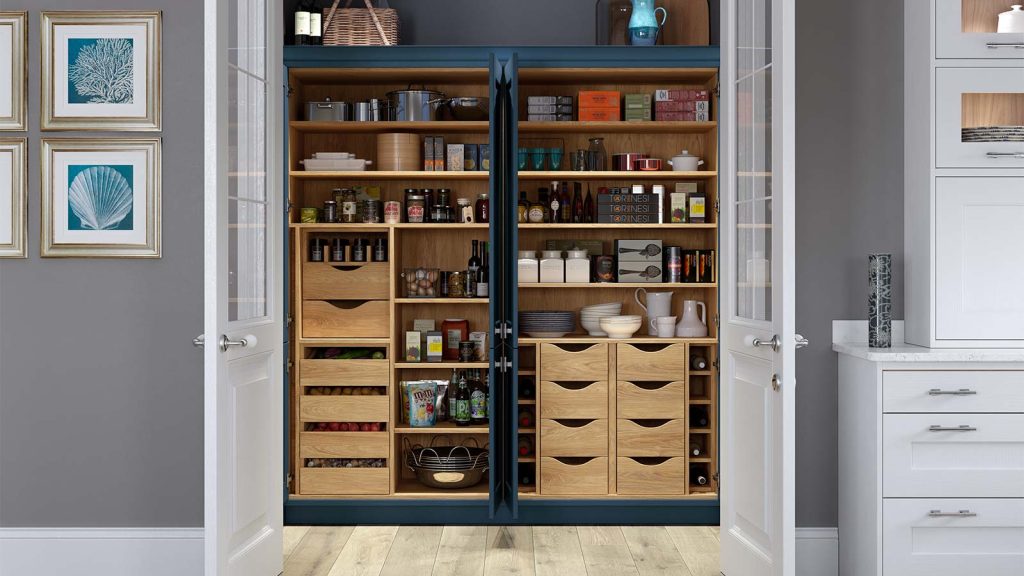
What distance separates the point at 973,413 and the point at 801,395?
0.67 metres

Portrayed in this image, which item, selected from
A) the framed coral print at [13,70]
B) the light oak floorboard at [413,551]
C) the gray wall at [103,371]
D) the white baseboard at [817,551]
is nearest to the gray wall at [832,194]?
the white baseboard at [817,551]

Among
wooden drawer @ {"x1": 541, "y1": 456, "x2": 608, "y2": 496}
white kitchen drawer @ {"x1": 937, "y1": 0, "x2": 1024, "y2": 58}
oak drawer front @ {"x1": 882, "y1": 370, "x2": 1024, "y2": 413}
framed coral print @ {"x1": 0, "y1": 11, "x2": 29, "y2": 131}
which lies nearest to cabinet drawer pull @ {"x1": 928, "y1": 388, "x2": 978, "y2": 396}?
oak drawer front @ {"x1": 882, "y1": 370, "x2": 1024, "y2": 413}

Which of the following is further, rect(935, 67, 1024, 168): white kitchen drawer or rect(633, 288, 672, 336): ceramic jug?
rect(633, 288, 672, 336): ceramic jug

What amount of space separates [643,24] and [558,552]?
262cm

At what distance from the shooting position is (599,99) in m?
4.47

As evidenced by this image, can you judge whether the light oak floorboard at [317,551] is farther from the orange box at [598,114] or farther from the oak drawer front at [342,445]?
the orange box at [598,114]

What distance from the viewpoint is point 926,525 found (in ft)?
10.3

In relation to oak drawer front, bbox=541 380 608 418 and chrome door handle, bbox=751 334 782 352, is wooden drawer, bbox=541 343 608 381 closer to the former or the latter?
oak drawer front, bbox=541 380 608 418

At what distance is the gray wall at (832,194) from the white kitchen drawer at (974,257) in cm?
25

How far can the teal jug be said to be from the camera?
437cm

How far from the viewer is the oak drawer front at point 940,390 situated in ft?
10.2

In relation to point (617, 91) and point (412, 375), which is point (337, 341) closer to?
point (412, 375)

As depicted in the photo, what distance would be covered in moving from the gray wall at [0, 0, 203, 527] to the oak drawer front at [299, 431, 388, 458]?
2.48ft

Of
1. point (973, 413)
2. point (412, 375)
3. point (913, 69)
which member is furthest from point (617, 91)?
point (973, 413)
